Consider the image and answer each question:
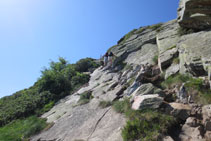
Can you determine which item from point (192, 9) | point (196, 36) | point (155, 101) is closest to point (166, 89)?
point (155, 101)

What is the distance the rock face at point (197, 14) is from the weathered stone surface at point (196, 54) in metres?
1.42

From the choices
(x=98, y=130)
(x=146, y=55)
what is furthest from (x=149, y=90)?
(x=146, y=55)

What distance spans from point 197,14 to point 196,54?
4.11m

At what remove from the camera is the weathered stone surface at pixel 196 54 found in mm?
5594

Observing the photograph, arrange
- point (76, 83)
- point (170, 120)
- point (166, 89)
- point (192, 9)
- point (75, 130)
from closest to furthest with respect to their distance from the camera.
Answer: point (170, 120) < point (166, 89) < point (75, 130) < point (192, 9) < point (76, 83)

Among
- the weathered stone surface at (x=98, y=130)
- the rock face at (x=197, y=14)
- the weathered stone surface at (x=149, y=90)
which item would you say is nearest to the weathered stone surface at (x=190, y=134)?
the weathered stone surface at (x=149, y=90)

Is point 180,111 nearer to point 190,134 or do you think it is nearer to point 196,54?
point 190,134

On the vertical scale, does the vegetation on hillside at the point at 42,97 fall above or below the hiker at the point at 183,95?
above

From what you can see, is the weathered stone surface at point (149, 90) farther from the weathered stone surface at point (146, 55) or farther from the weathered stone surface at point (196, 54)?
the weathered stone surface at point (146, 55)

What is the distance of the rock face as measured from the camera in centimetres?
777

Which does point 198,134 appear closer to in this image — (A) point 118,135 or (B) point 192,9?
(A) point 118,135

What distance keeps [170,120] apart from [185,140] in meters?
0.69

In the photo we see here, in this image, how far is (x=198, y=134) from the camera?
11.8ft

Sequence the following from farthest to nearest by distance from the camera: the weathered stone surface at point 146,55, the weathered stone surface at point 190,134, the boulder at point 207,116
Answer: the weathered stone surface at point 146,55, the boulder at point 207,116, the weathered stone surface at point 190,134
